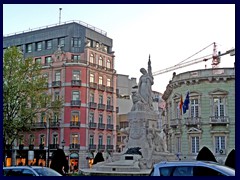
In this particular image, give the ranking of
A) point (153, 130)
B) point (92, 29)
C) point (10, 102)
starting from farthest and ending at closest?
point (92, 29) → point (10, 102) → point (153, 130)

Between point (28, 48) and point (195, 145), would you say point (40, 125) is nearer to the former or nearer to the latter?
point (28, 48)

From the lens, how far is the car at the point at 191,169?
1127 centimetres

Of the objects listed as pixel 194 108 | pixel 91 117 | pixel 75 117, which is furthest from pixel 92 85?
pixel 194 108

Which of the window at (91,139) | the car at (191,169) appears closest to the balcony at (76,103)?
the window at (91,139)

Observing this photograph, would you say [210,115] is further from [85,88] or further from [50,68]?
[50,68]

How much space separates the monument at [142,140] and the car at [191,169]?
10.3 meters

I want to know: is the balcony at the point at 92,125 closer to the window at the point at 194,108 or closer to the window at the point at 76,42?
the window at the point at 76,42

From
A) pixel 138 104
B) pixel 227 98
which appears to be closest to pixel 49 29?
pixel 227 98

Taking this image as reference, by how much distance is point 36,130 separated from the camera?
5716 cm

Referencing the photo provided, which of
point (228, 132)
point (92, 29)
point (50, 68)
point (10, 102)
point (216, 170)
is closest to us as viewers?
point (216, 170)

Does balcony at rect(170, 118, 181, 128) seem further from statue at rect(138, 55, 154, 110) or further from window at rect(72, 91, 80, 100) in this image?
window at rect(72, 91, 80, 100)

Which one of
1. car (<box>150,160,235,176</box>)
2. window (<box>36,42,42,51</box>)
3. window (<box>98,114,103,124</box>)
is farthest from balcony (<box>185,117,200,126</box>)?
window (<box>36,42,42,51</box>)

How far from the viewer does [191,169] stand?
38.0 ft

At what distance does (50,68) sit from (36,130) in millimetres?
8932
